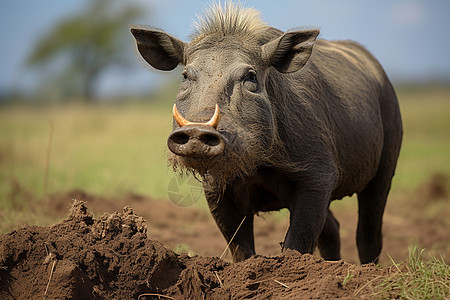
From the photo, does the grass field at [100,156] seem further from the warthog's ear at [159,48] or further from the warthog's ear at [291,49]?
the warthog's ear at [291,49]

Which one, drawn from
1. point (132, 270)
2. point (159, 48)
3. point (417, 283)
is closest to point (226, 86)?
point (159, 48)

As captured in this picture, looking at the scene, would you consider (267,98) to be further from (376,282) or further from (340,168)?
(376,282)

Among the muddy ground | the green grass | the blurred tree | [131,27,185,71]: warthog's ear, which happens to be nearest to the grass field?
[131,27,185,71]: warthog's ear

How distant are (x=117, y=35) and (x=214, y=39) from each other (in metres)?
45.8

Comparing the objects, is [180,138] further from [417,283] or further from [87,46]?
[87,46]

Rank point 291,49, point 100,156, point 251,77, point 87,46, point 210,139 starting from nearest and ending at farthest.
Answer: point 210,139 → point 251,77 → point 291,49 → point 100,156 → point 87,46

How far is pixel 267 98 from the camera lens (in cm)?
429

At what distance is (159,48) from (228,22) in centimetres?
67

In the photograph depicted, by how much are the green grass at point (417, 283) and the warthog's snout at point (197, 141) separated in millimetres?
1259

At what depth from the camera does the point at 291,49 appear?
4.51m

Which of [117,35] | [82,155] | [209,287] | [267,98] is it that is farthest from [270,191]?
[117,35]

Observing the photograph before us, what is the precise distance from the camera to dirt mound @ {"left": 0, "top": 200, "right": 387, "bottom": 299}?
3.26 metres

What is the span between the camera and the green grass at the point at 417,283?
10.3 ft

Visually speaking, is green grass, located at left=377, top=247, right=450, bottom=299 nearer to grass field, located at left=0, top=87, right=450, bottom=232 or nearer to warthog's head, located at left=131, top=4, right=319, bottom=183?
warthog's head, located at left=131, top=4, right=319, bottom=183
